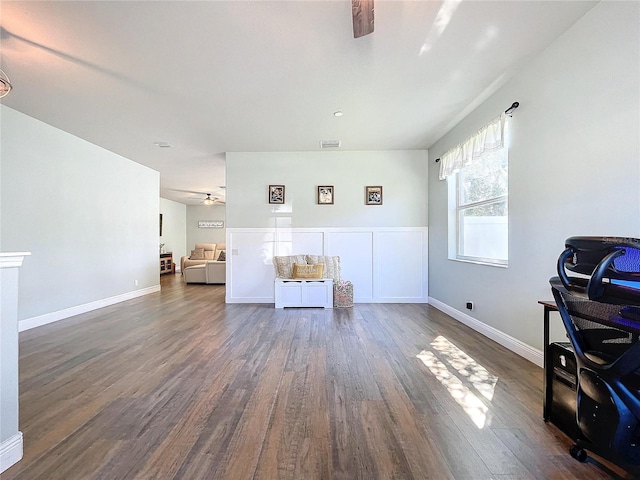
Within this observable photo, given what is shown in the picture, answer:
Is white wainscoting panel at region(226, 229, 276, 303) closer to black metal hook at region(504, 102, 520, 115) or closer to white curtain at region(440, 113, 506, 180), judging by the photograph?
white curtain at region(440, 113, 506, 180)

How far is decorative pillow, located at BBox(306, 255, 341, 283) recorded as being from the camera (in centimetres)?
510

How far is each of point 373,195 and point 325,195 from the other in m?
0.86

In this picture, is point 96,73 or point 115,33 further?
point 96,73

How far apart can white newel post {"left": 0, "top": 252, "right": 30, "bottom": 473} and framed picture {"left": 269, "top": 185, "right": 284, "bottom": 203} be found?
3.99 m

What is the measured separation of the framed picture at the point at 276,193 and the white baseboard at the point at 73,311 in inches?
130

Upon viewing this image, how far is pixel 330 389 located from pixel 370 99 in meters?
2.92

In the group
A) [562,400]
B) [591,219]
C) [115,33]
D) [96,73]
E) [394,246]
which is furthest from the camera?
[394,246]

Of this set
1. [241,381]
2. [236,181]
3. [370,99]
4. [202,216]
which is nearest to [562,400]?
[241,381]

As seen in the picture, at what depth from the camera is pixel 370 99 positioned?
10.7 ft

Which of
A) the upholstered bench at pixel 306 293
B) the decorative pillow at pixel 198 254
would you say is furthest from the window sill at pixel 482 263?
the decorative pillow at pixel 198 254

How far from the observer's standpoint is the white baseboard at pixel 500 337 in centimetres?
256

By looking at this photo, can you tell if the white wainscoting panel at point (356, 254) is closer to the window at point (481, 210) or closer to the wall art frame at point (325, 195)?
the wall art frame at point (325, 195)

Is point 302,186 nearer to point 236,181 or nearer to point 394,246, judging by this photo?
point 236,181

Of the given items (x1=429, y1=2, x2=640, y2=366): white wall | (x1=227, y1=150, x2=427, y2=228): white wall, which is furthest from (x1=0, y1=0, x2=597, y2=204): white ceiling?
(x1=227, y1=150, x2=427, y2=228): white wall
